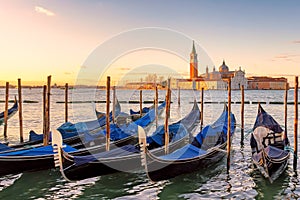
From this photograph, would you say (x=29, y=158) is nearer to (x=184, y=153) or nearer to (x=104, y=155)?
(x=104, y=155)

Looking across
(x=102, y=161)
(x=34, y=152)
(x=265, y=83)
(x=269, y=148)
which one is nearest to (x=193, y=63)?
(x=269, y=148)

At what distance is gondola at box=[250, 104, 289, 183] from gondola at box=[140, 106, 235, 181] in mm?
814

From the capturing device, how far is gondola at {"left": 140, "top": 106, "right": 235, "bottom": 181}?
575cm

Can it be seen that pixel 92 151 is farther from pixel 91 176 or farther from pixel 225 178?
pixel 225 178

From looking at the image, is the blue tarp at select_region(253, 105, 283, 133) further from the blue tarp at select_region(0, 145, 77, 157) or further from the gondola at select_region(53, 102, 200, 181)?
the blue tarp at select_region(0, 145, 77, 157)

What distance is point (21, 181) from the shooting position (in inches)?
259

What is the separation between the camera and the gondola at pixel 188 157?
5.75m

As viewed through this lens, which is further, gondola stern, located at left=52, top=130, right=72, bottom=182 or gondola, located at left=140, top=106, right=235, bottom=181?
gondola, located at left=140, top=106, right=235, bottom=181

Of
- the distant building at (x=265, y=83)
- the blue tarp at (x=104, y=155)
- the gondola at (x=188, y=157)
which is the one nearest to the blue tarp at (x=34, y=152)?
the blue tarp at (x=104, y=155)

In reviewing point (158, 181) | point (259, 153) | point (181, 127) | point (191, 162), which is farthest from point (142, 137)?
point (181, 127)

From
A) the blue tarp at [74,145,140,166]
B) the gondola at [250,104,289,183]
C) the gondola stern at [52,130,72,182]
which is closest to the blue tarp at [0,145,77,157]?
the blue tarp at [74,145,140,166]

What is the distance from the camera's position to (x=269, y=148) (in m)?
6.91

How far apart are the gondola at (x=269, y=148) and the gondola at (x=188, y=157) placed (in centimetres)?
81

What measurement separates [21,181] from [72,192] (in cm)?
127
